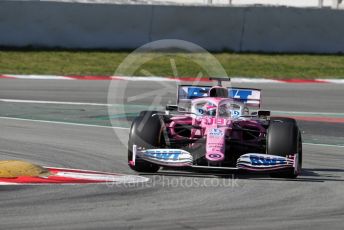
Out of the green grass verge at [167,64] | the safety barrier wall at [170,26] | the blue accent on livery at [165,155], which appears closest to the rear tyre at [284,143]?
the blue accent on livery at [165,155]

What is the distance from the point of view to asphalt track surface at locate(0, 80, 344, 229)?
9.29m

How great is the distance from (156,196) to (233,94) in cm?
324

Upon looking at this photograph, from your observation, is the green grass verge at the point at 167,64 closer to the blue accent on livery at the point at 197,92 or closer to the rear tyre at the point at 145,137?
the blue accent on livery at the point at 197,92

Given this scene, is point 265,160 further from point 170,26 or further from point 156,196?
point 170,26

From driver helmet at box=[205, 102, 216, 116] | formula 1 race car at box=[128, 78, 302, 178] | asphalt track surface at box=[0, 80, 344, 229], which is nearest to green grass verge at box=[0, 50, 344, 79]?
asphalt track surface at box=[0, 80, 344, 229]

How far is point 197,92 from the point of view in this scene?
1352 cm

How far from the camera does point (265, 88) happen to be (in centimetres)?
2447

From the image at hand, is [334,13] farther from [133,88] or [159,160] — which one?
[159,160]

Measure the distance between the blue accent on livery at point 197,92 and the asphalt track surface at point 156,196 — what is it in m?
1.28

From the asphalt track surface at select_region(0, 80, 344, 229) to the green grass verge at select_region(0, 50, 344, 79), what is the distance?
1004 centimetres

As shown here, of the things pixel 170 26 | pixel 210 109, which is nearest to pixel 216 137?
pixel 210 109

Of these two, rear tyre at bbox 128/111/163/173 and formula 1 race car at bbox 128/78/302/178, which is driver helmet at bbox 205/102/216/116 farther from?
rear tyre at bbox 128/111/163/173

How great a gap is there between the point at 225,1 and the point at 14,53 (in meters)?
14.9

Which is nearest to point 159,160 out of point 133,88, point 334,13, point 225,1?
point 133,88
